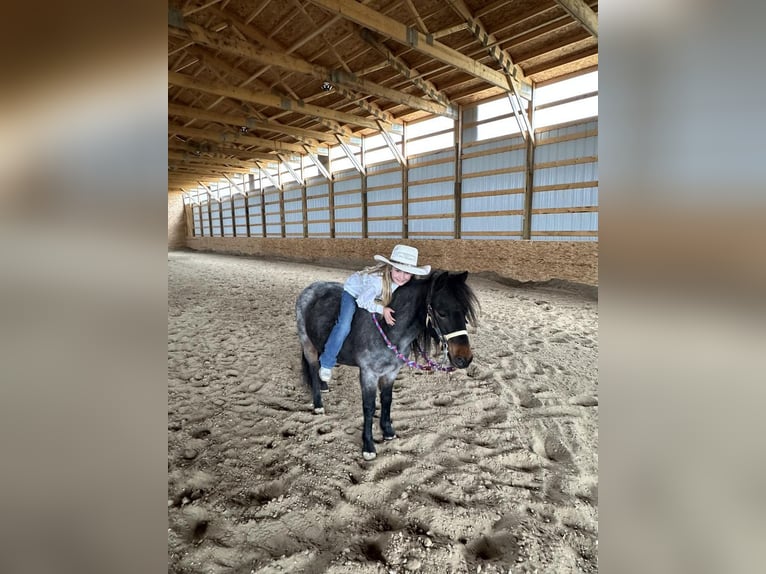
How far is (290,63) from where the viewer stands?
7562 millimetres

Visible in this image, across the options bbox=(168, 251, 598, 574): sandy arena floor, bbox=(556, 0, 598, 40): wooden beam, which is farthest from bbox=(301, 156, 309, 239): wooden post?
bbox=(168, 251, 598, 574): sandy arena floor

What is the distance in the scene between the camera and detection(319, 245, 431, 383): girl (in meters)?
2.22

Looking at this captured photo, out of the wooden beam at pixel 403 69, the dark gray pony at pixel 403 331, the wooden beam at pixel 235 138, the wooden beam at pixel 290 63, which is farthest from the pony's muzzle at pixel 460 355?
the wooden beam at pixel 235 138

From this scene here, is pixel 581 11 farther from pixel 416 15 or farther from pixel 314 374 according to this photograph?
pixel 314 374

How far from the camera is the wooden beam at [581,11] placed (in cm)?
527

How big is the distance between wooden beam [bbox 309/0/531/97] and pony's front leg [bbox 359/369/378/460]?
531 centimetres

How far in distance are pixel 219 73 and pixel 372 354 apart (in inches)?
Result: 370

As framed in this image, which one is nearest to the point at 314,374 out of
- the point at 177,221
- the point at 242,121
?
the point at 242,121

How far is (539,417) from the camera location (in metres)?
2.68

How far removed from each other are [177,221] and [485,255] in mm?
25704

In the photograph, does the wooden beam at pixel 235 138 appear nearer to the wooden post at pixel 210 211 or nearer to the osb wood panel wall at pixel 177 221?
the wooden post at pixel 210 211

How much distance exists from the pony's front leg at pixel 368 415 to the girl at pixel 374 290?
0.31 metres
